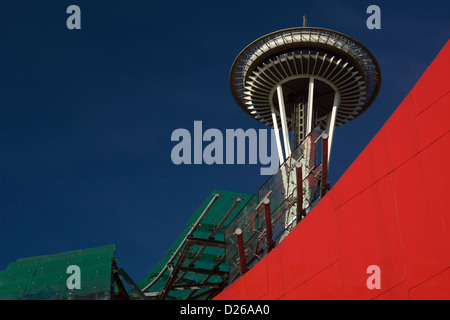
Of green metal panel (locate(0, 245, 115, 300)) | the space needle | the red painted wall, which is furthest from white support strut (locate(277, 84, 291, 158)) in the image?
the red painted wall

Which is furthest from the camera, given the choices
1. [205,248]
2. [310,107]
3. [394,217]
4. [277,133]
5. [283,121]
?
[277,133]

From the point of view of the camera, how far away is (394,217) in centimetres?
1080

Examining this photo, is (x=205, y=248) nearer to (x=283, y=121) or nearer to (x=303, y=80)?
(x=283, y=121)

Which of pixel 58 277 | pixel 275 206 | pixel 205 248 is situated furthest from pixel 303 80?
pixel 58 277

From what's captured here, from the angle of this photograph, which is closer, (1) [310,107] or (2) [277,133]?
(1) [310,107]

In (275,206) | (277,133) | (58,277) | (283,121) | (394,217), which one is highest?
(283,121)

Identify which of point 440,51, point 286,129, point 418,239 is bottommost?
point 418,239

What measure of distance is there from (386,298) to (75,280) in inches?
497

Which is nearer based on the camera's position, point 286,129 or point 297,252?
point 297,252

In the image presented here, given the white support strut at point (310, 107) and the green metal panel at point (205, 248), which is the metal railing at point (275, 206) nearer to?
the green metal panel at point (205, 248)

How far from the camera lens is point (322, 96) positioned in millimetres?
54812

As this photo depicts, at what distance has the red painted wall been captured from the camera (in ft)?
32.4
